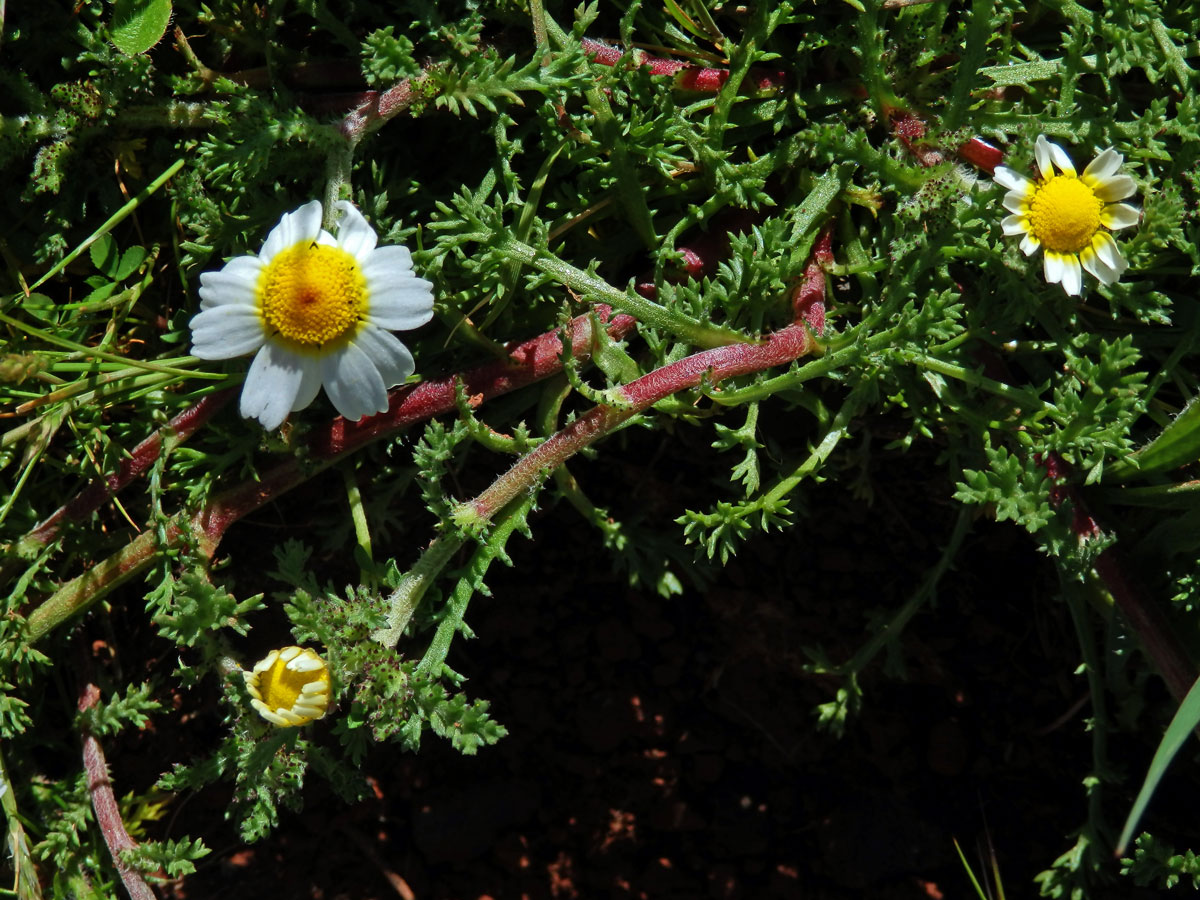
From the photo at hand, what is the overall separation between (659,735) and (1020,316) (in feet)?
5.42

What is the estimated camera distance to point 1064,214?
93.8 inches

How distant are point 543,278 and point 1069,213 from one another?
1.19 meters

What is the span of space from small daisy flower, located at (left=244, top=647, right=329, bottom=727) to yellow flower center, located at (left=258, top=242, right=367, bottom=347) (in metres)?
0.69

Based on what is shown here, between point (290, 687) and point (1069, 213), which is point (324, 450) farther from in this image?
point (1069, 213)

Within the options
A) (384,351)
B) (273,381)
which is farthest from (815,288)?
(273,381)

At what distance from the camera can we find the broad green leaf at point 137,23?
2520 millimetres

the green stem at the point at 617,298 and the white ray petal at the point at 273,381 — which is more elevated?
the green stem at the point at 617,298

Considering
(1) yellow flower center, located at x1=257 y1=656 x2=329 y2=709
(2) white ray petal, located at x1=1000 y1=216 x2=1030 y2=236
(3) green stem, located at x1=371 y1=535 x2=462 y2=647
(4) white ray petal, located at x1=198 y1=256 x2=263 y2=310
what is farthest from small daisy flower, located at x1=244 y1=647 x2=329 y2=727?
(2) white ray petal, located at x1=1000 y1=216 x2=1030 y2=236

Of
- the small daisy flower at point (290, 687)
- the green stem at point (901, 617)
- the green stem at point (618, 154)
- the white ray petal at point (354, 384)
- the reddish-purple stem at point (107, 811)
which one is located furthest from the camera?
the green stem at point (901, 617)

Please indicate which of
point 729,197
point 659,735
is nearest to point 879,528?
point 659,735

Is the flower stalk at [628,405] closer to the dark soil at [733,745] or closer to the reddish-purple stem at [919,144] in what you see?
the reddish-purple stem at [919,144]

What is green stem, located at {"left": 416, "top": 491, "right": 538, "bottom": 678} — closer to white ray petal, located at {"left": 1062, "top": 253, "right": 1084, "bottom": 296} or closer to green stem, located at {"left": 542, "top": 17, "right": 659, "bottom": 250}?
green stem, located at {"left": 542, "top": 17, "right": 659, "bottom": 250}

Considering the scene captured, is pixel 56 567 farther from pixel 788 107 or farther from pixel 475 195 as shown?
pixel 788 107

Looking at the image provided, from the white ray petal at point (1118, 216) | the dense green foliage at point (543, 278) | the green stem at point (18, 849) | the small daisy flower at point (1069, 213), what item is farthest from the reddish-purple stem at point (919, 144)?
the green stem at point (18, 849)
